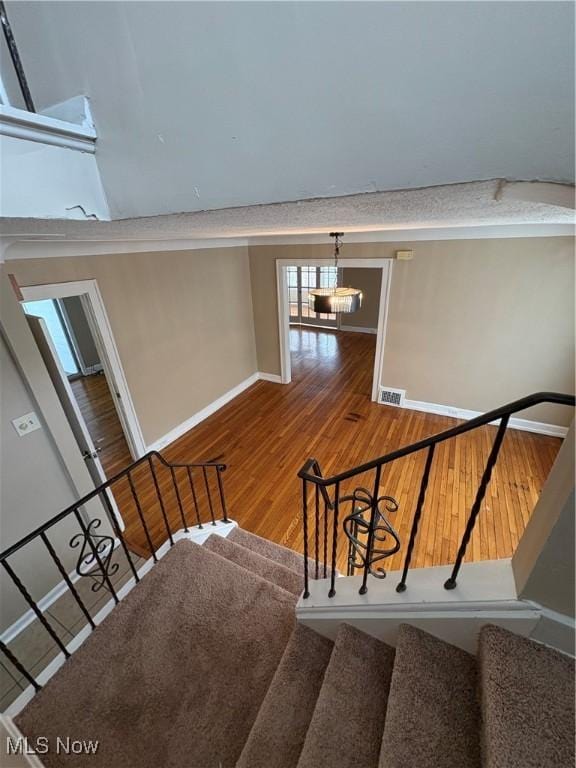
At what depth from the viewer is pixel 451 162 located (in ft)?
1.28

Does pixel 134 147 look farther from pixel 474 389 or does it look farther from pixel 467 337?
pixel 474 389

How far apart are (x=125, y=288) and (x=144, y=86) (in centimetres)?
273

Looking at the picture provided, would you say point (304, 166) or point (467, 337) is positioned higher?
point (304, 166)

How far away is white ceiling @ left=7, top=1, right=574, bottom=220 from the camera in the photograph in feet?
1.07

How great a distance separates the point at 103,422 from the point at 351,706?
4.29 m

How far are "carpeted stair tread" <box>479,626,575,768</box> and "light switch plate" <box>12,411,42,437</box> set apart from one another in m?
2.51

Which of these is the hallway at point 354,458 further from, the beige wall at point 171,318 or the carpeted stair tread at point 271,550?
the beige wall at point 171,318

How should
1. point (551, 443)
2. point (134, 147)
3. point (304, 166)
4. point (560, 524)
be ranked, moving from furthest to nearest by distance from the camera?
point (551, 443) < point (560, 524) < point (134, 147) < point (304, 166)

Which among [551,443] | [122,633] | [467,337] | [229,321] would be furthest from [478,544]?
[229,321]

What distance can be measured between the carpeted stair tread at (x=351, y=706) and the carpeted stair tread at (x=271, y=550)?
0.95m

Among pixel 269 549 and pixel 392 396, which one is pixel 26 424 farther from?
→ pixel 392 396

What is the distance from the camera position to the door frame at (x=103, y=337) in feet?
7.67

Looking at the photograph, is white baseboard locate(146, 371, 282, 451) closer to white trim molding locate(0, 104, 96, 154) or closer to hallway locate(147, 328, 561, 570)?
hallway locate(147, 328, 561, 570)

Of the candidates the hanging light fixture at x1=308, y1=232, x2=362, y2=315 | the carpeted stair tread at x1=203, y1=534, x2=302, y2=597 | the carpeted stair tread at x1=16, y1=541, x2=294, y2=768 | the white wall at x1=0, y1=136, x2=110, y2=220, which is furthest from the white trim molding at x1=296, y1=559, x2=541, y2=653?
the hanging light fixture at x1=308, y1=232, x2=362, y2=315
